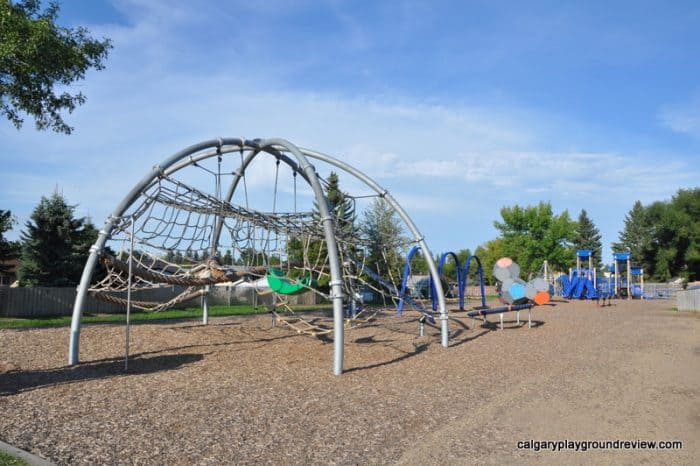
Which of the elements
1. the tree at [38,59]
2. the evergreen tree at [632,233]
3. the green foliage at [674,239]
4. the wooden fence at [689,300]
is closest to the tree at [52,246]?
the tree at [38,59]

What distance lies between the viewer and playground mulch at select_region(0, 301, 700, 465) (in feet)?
18.4

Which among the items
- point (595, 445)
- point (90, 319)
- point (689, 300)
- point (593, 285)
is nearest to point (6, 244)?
point (90, 319)

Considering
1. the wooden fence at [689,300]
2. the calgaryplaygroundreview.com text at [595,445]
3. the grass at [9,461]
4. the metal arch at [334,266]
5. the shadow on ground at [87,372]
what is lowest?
the calgaryplaygroundreview.com text at [595,445]

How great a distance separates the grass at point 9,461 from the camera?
15.5ft

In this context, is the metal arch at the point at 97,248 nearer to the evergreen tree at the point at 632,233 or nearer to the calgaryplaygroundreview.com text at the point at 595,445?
the calgaryplaygroundreview.com text at the point at 595,445

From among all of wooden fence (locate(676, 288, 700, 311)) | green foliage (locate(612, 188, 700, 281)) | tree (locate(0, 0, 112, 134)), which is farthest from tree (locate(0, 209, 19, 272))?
green foliage (locate(612, 188, 700, 281))

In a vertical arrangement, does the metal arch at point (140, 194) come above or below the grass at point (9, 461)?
above

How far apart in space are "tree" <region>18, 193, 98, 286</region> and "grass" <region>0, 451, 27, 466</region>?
2445 cm

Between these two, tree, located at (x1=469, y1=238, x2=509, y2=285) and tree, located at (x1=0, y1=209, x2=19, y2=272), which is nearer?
tree, located at (x1=0, y1=209, x2=19, y2=272)

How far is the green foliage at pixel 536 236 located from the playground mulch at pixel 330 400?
147 ft

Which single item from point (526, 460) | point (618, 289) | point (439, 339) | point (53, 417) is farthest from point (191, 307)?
point (618, 289)

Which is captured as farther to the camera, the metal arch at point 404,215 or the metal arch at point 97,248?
the metal arch at point 404,215

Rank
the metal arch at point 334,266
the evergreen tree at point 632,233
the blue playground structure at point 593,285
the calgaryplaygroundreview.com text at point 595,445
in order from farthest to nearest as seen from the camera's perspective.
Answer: the evergreen tree at point 632,233 → the blue playground structure at point 593,285 → the metal arch at point 334,266 → the calgaryplaygroundreview.com text at point 595,445

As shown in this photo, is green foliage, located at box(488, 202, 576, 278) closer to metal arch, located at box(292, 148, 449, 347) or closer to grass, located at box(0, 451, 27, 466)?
metal arch, located at box(292, 148, 449, 347)
